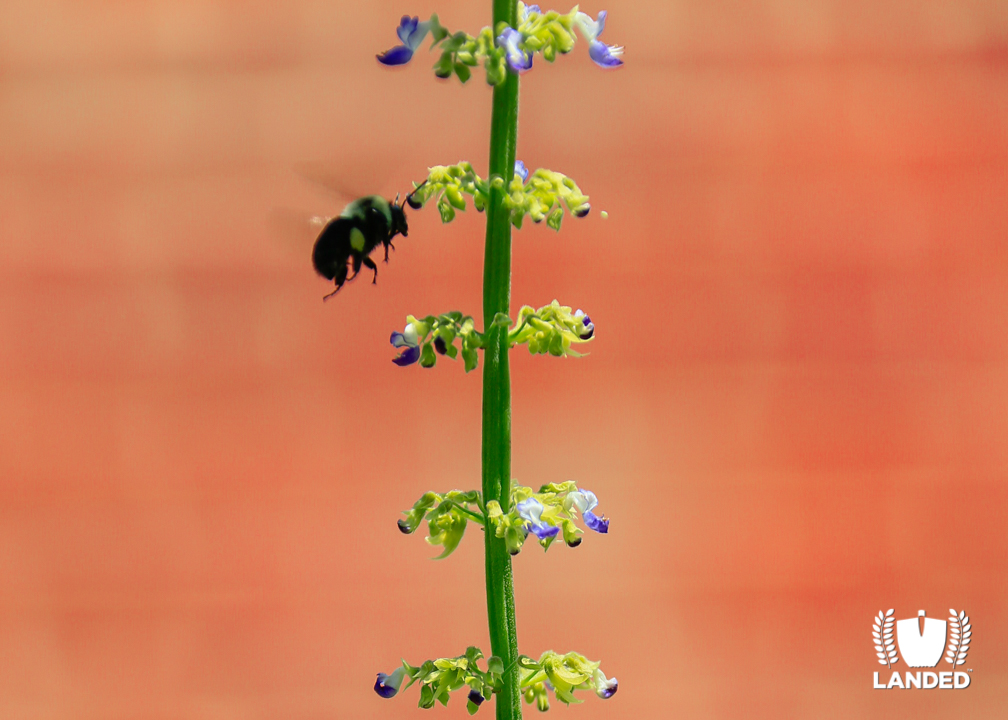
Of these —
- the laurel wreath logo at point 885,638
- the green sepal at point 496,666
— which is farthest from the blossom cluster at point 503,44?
the laurel wreath logo at point 885,638

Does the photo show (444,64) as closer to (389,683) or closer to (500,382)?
(500,382)

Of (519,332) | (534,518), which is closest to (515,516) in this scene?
(534,518)

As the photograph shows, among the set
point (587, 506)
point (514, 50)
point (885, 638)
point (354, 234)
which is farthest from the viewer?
point (885, 638)

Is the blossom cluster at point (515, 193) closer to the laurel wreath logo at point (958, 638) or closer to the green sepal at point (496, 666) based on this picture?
the green sepal at point (496, 666)

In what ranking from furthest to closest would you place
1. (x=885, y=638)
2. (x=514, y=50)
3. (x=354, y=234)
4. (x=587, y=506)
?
(x=885, y=638), (x=354, y=234), (x=587, y=506), (x=514, y=50)

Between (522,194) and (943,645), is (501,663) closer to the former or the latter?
(522,194)

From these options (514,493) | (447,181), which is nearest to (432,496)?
(514,493)
